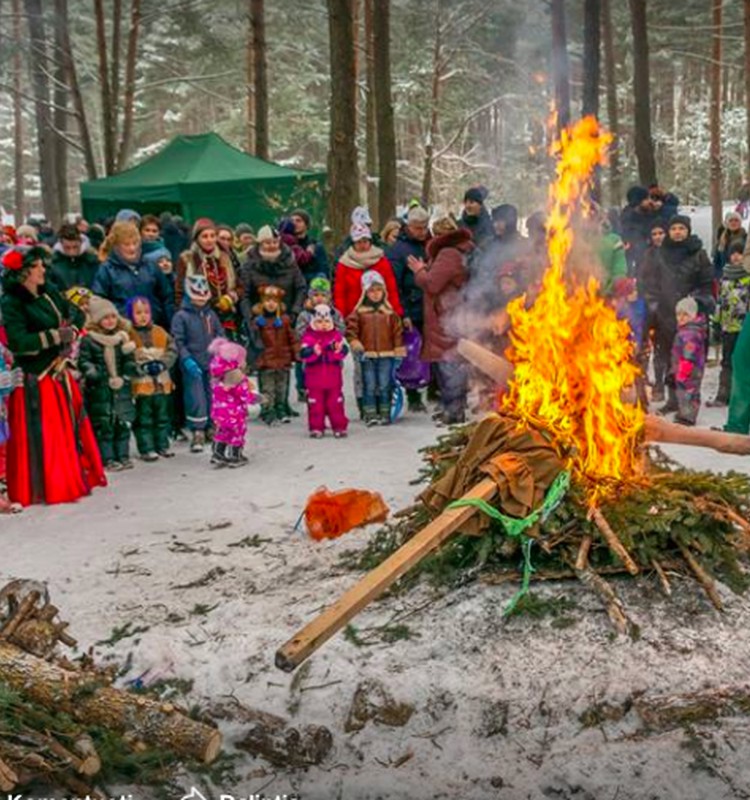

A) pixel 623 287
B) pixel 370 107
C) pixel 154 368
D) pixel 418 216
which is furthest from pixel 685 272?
pixel 370 107

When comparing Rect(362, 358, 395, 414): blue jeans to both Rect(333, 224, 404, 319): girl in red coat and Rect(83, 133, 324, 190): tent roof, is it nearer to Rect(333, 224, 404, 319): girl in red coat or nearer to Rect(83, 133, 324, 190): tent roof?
Rect(333, 224, 404, 319): girl in red coat

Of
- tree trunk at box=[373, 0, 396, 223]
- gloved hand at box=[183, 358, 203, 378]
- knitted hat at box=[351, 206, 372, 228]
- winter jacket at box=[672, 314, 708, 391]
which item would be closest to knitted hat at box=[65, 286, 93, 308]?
gloved hand at box=[183, 358, 203, 378]

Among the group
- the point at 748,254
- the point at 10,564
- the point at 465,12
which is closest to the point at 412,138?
the point at 465,12

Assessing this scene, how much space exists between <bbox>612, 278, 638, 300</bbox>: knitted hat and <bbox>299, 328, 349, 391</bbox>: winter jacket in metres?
2.76

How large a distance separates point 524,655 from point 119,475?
4.77m

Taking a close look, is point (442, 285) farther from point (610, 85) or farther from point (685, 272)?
point (610, 85)

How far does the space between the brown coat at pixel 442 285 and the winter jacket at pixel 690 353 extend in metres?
2.22

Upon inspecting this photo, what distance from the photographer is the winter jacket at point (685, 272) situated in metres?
9.52

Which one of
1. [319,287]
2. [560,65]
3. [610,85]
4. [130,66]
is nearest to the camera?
[319,287]

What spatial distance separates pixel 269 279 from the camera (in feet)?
31.3

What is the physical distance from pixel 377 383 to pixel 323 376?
28.3 inches

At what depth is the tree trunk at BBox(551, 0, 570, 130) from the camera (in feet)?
64.7

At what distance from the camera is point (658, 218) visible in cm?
1179

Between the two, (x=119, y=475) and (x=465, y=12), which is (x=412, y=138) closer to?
(x=465, y=12)
